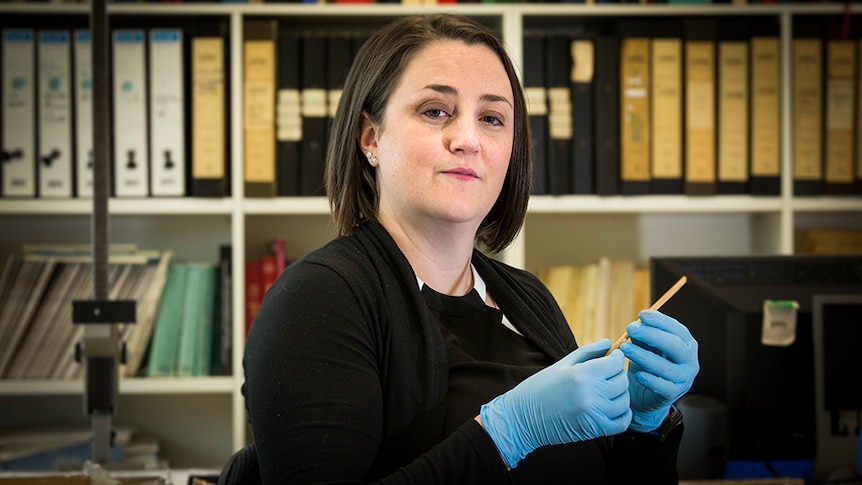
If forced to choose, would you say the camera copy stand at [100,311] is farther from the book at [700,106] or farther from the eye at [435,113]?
the book at [700,106]

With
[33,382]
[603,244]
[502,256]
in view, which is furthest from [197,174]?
[603,244]

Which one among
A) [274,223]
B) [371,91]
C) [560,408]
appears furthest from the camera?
[274,223]

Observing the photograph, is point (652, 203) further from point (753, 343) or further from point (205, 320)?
point (205, 320)

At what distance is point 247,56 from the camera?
86.0 inches

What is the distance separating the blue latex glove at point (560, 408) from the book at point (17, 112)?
1.64 meters

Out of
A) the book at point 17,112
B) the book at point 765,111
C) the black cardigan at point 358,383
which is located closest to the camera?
the black cardigan at point 358,383

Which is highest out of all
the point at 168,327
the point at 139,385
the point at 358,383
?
the point at 358,383

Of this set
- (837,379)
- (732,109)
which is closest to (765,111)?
(732,109)

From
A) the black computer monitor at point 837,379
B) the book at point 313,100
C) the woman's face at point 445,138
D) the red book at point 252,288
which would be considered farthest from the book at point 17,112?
the black computer monitor at point 837,379

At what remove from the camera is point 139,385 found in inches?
85.0

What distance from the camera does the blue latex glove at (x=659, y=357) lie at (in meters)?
1.02

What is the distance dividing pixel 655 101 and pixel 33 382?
1.72 meters

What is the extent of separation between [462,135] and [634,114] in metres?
1.24

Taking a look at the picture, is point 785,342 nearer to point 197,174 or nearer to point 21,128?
point 197,174
